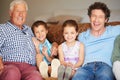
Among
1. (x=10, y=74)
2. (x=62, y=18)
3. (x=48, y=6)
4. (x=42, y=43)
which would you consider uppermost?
(x=48, y=6)

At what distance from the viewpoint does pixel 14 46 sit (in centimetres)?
214

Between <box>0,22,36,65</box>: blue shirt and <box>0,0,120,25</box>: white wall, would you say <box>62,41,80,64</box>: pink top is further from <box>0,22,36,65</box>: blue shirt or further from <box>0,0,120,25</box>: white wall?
<box>0,0,120,25</box>: white wall

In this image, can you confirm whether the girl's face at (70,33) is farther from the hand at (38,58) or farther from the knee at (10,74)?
the knee at (10,74)

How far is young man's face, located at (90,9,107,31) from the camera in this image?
215cm

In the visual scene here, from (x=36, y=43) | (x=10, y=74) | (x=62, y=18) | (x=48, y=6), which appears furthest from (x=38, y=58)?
(x=48, y=6)

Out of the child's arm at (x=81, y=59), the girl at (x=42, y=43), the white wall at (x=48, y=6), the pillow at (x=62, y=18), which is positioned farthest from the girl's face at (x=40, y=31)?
the white wall at (x=48, y=6)

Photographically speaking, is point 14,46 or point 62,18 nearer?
point 14,46

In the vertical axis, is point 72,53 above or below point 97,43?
below

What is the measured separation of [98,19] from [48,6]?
2031 millimetres

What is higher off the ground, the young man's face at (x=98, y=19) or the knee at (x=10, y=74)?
the young man's face at (x=98, y=19)

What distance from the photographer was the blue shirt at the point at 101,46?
2.09 metres

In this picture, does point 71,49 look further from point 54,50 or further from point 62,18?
point 62,18

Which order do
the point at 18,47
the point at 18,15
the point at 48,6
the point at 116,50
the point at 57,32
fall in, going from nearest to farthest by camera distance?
the point at 116,50
the point at 18,47
the point at 18,15
the point at 57,32
the point at 48,6

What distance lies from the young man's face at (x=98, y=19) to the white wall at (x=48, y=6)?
59.2 inches
